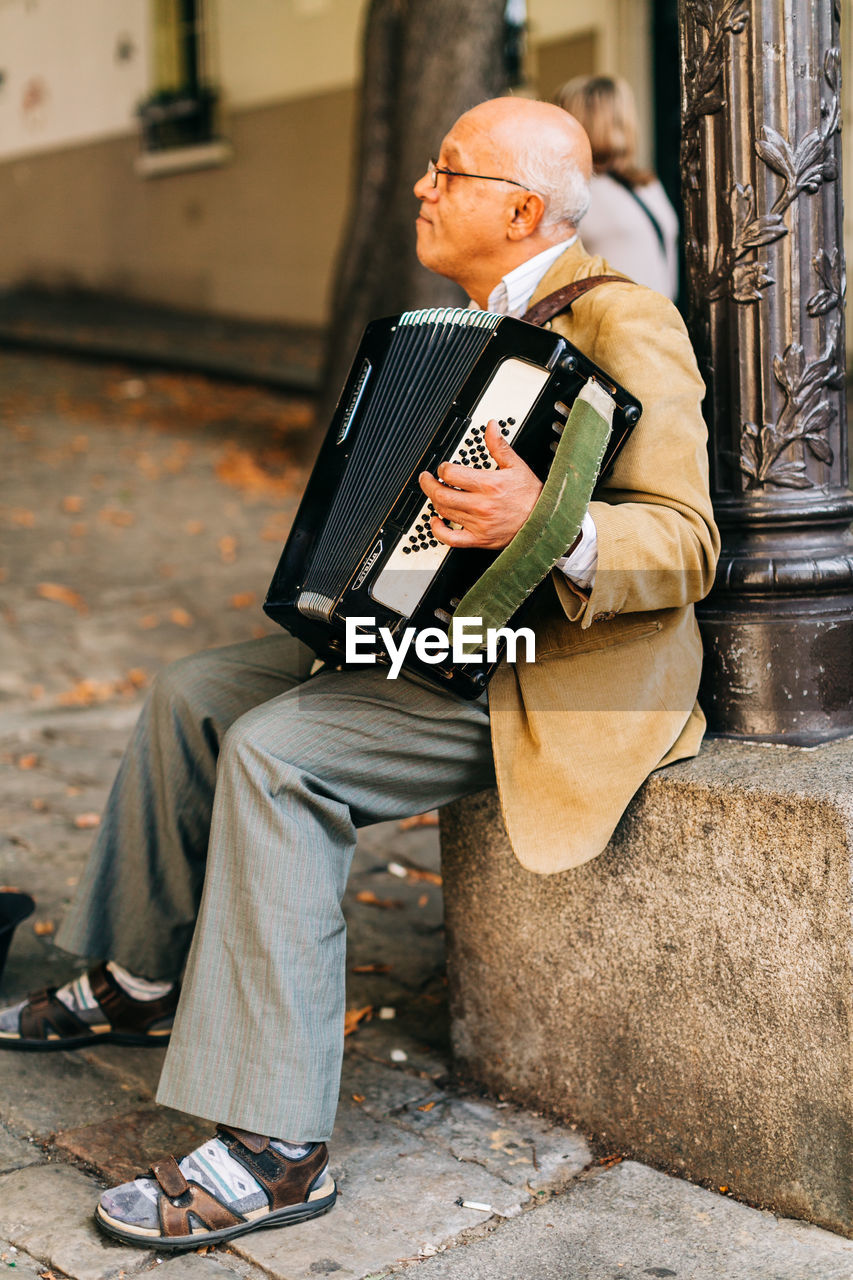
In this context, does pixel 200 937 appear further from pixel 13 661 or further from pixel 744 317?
pixel 13 661

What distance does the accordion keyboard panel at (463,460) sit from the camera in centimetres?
226

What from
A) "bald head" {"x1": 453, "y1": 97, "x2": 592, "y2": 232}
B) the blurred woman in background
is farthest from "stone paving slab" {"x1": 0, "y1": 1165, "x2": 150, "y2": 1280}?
the blurred woman in background

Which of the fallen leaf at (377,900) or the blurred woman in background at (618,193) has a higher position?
the blurred woman in background at (618,193)

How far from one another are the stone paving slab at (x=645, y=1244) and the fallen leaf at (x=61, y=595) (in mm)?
4920

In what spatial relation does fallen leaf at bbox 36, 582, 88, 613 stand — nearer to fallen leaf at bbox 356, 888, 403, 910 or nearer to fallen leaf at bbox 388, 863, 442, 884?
fallen leaf at bbox 388, 863, 442, 884

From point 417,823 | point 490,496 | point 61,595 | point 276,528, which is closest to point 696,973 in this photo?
point 490,496

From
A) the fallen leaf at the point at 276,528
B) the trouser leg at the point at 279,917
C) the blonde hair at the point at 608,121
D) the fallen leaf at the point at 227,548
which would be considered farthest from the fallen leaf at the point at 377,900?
the fallen leaf at the point at 276,528

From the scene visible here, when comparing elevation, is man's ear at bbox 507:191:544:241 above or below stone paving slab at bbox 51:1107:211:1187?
above

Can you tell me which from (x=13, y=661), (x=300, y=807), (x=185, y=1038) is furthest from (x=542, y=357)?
(x=13, y=661)

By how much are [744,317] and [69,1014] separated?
6.48 feet

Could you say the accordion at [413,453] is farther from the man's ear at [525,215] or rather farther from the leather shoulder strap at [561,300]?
the man's ear at [525,215]

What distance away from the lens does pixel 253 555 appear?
761 centimetres

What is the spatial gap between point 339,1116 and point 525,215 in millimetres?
1757

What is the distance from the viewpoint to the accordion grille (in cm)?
232
